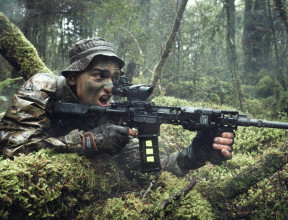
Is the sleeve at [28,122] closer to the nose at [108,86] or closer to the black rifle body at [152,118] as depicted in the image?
the black rifle body at [152,118]

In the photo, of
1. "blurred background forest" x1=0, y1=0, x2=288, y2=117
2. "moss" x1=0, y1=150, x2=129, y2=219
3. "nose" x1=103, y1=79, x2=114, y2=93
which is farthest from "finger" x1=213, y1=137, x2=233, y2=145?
"blurred background forest" x1=0, y1=0, x2=288, y2=117

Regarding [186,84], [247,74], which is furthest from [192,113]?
[247,74]

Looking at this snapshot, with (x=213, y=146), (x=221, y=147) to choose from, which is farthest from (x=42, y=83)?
(x=221, y=147)

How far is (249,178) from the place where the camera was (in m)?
2.61

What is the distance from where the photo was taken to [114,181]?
10.4ft

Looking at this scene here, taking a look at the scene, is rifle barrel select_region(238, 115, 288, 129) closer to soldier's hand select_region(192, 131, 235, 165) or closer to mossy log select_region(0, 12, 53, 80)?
soldier's hand select_region(192, 131, 235, 165)

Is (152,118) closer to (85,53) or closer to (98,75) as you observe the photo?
Answer: (98,75)

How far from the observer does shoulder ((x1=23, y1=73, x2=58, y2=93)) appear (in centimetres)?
333

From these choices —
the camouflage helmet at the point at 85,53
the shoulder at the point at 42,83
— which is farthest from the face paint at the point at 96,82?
the shoulder at the point at 42,83

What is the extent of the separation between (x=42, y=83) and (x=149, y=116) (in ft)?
6.35

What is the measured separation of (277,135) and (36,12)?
8.43 m

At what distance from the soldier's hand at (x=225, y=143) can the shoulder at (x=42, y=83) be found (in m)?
2.85

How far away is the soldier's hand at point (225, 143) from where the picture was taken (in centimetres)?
282

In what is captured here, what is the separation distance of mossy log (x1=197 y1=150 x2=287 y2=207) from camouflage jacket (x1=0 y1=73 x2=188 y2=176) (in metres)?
0.82
